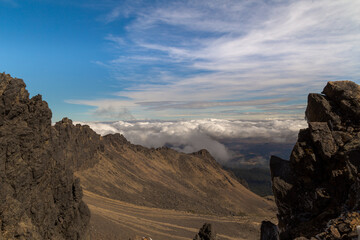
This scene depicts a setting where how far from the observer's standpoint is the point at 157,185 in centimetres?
14238

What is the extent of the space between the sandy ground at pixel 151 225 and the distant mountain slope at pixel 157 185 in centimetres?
2319

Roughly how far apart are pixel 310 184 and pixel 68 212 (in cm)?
3364

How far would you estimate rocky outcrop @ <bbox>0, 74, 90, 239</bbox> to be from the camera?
24144mm

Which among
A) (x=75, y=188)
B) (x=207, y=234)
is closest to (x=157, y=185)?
(x=75, y=188)

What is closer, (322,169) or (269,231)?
(269,231)

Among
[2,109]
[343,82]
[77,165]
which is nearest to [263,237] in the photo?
[343,82]

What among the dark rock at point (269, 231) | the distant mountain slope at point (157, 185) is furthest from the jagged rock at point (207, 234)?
the distant mountain slope at point (157, 185)

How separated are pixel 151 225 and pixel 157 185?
75.3 metres

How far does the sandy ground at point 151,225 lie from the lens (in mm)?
50178

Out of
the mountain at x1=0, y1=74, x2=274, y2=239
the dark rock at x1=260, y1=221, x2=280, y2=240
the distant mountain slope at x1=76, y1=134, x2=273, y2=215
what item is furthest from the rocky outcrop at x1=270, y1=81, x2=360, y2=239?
the distant mountain slope at x1=76, y1=134, x2=273, y2=215

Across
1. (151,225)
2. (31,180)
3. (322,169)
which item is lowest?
(151,225)

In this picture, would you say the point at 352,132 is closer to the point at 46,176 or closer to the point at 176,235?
the point at 46,176

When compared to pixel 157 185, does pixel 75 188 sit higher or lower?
higher

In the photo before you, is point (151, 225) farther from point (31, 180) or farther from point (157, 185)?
point (157, 185)
